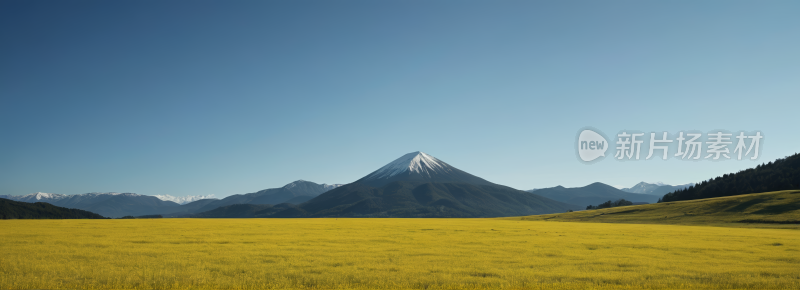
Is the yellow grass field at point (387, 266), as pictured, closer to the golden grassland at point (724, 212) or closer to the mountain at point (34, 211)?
the golden grassland at point (724, 212)

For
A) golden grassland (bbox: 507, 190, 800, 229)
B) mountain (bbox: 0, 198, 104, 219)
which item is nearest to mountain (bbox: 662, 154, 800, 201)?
golden grassland (bbox: 507, 190, 800, 229)

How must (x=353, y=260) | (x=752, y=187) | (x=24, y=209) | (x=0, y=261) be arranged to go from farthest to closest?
(x=24, y=209) < (x=752, y=187) < (x=353, y=260) < (x=0, y=261)

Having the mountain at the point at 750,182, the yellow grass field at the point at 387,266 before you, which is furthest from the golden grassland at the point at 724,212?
the mountain at the point at 750,182

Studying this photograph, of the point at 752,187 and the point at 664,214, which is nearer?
the point at 664,214

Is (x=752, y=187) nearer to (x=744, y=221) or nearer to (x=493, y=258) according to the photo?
(x=744, y=221)

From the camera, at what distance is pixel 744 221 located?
65.4 meters

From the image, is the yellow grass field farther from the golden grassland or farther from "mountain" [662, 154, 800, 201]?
"mountain" [662, 154, 800, 201]

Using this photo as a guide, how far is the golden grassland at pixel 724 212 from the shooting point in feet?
214

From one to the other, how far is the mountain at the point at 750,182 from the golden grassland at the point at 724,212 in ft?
254

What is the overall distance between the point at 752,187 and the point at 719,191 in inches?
408

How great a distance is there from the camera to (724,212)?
76.0 meters

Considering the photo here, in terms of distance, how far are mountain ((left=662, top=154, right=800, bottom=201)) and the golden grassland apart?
7748 centimetres

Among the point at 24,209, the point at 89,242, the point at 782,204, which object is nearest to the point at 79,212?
the point at 24,209

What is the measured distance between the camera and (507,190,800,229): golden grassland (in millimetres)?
65113
